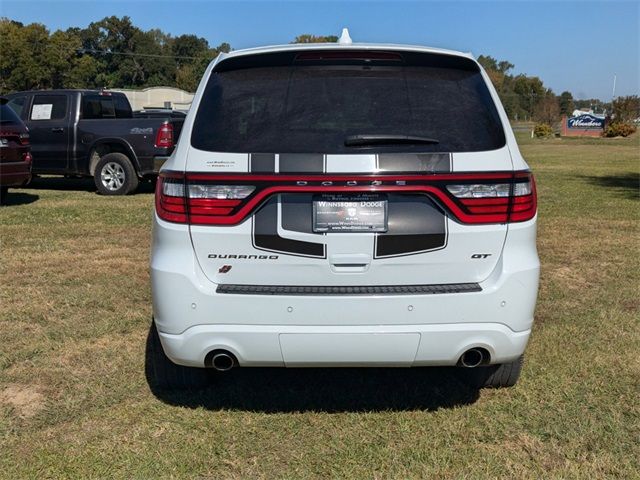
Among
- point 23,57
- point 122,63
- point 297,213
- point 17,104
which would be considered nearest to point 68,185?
point 17,104

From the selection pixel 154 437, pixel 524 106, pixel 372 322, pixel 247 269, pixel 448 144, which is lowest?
pixel 154 437

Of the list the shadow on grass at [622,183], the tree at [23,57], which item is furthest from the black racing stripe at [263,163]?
the tree at [23,57]

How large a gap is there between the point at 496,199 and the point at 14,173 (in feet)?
28.8

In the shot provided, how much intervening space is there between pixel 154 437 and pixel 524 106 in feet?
269

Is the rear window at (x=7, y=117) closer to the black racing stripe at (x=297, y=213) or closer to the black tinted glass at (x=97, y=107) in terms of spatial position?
the black tinted glass at (x=97, y=107)

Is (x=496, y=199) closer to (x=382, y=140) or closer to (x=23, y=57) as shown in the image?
(x=382, y=140)

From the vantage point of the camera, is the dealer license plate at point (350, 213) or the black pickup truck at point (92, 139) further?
the black pickup truck at point (92, 139)

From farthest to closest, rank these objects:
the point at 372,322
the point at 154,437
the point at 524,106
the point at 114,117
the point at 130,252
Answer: the point at 524,106 < the point at 114,117 < the point at 130,252 < the point at 154,437 < the point at 372,322

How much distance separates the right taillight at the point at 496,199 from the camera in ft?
9.45

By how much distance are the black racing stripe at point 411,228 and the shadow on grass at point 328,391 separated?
1066 mm

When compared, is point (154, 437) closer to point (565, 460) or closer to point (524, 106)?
point (565, 460)

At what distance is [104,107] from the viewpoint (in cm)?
1268

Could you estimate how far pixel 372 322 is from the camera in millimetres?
2881

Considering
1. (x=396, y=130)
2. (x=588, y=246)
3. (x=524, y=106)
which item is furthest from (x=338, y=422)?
(x=524, y=106)
